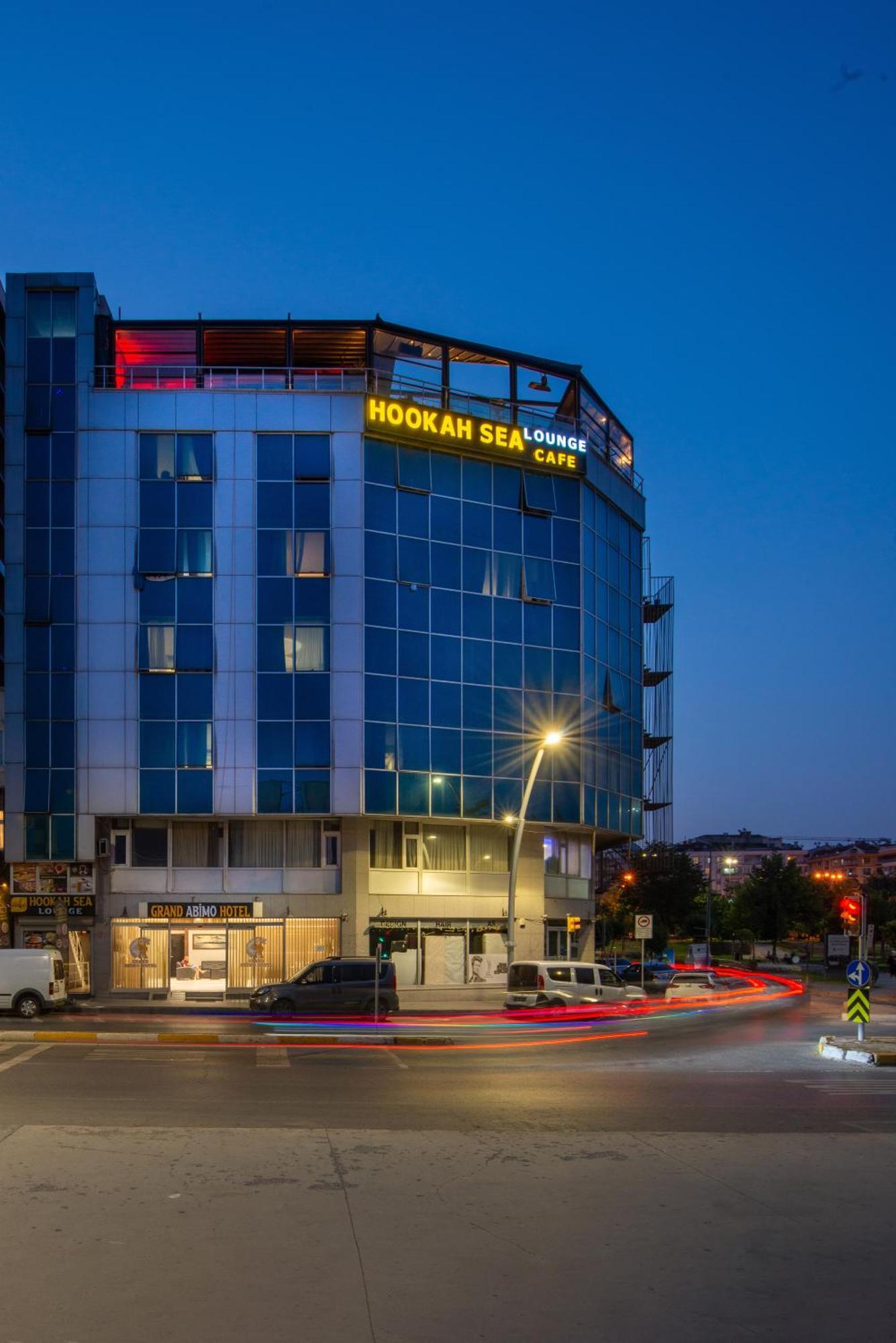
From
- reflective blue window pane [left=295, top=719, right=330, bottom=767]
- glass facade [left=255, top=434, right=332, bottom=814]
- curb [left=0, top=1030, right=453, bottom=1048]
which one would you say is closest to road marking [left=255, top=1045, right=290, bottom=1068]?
curb [left=0, top=1030, right=453, bottom=1048]

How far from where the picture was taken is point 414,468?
51156 millimetres

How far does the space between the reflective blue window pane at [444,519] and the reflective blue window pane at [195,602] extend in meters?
9.03

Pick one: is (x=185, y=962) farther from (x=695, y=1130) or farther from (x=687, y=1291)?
(x=687, y=1291)

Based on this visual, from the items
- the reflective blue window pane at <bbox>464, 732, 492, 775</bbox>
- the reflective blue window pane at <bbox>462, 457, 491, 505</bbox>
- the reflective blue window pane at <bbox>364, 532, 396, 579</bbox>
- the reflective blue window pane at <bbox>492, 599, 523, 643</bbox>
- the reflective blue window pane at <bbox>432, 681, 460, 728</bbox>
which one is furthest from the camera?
the reflective blue window pane at <bbox>492, 599, 523, 643</bbox>

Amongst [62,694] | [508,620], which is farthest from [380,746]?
[62,694]

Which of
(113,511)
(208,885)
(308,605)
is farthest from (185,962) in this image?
(113,511)

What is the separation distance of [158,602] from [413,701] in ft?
34.3

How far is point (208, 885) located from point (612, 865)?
210 feet

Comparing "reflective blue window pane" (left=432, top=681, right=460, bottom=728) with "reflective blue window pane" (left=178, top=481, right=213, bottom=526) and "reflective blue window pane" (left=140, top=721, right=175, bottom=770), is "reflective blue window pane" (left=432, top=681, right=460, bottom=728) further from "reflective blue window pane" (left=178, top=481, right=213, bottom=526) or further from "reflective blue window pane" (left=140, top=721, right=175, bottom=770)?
"reflective blue window pane" (left=178, top=481, right=213, bottom=526)

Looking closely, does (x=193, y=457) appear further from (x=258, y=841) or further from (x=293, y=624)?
(x=258, y=841)

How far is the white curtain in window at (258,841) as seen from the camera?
50.0 meters

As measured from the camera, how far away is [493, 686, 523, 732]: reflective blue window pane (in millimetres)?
52438

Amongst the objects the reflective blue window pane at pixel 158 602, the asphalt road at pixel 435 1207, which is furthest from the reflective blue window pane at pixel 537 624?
the asphalt road at pixel 435 1207

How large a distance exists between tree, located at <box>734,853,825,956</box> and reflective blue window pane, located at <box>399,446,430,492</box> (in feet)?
190
